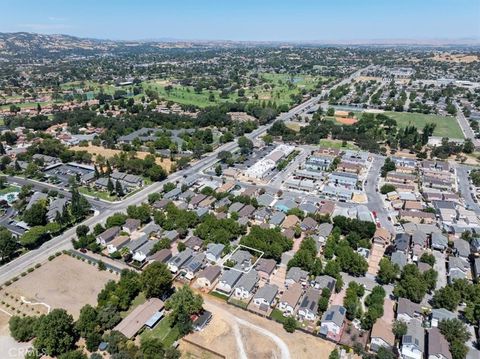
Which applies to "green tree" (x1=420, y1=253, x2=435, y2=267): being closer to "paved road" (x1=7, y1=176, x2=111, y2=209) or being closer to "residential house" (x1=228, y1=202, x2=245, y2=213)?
"residential house" (x1=228, y1=202, x2=245, y2=213)

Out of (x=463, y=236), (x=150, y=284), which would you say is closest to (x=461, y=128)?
(x=463, y=236)

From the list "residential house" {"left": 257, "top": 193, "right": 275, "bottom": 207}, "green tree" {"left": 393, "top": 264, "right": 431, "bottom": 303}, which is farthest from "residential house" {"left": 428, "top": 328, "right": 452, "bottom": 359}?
"residential house" {"left": 257, "top": 193, "right": 275, "bottom": 207}

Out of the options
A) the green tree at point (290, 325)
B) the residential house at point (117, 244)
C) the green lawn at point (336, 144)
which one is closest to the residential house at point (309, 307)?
the green tree at point (290, 325)

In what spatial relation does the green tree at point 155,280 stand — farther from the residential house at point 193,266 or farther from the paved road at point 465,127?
the paved road at point 465,127

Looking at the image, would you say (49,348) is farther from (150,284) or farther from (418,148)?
(418,148)

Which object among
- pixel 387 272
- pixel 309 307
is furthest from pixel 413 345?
pixel 387 272

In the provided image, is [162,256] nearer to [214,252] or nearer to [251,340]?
[214,252]

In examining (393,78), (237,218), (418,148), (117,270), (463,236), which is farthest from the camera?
(393,78)
